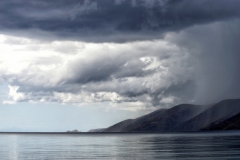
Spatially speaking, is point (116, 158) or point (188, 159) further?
point (116, 158)

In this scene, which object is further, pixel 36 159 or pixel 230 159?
pixel 36 159

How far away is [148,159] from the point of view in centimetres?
9969

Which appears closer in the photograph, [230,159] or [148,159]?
[230,159]

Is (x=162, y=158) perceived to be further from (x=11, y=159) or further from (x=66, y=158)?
(x=11, y=159)

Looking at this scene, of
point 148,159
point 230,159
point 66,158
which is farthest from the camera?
point 66,158

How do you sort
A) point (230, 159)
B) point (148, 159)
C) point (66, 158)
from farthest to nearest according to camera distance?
point (66, 158)
point (148, 159)
point (230, 159)

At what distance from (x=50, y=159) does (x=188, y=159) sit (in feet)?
104

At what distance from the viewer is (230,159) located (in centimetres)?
9188

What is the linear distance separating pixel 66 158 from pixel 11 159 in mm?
13108

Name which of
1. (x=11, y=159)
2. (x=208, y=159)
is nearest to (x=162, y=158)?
(x=208, y=159)

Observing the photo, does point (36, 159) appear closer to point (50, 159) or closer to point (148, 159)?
point (50, 159)

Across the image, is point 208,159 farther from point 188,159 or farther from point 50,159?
point 50,159

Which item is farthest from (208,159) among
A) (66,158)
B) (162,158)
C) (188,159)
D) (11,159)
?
(11,159)

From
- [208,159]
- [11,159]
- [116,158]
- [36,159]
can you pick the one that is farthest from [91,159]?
[208,159]
